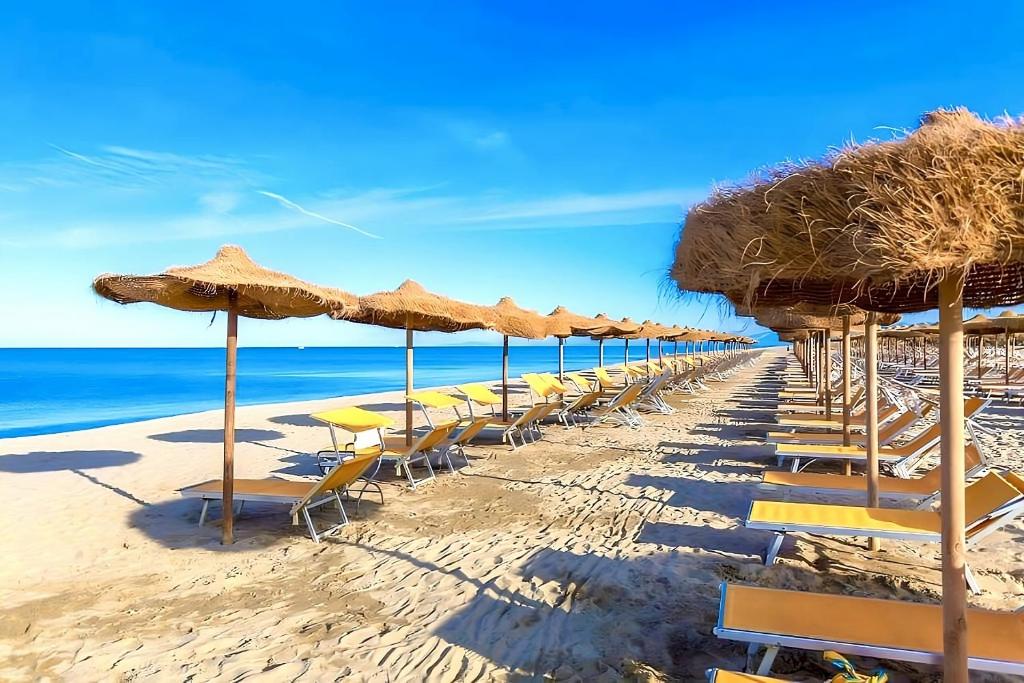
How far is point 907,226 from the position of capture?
5.50 ft

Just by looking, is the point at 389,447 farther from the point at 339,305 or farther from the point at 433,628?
the point at 433,628

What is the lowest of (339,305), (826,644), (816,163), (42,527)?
(42,527)

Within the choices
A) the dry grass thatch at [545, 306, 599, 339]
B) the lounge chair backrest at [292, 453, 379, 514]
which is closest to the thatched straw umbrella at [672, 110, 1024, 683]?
the lounge chair backrest at [292, 453, 379, 514]

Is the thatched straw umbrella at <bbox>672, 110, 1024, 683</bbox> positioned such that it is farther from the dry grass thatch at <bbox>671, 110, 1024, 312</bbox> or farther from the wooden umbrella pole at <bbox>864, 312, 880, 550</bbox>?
the wooden umbrella pole at <bbox>864, 312, 880, 550</bbox>

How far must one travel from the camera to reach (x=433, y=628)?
3.33 metres

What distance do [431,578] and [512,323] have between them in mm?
6796

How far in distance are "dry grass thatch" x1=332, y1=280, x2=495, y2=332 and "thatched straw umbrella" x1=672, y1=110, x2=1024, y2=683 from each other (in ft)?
18.2

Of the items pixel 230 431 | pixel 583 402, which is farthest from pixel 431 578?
pixel 583 402

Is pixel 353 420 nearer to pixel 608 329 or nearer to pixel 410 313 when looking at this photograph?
pixel 410 313

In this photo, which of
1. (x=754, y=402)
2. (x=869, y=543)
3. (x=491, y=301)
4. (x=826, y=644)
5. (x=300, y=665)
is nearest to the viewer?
(x=826, y=644)

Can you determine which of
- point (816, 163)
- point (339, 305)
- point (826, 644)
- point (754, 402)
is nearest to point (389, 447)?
point (339, 305)

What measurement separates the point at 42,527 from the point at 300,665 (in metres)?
3.63

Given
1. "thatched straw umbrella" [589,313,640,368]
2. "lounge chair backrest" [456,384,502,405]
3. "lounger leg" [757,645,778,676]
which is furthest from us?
"thatched straw umbrella" [589,313,640,368]

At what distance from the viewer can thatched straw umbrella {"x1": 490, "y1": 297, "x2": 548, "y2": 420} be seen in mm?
10266
